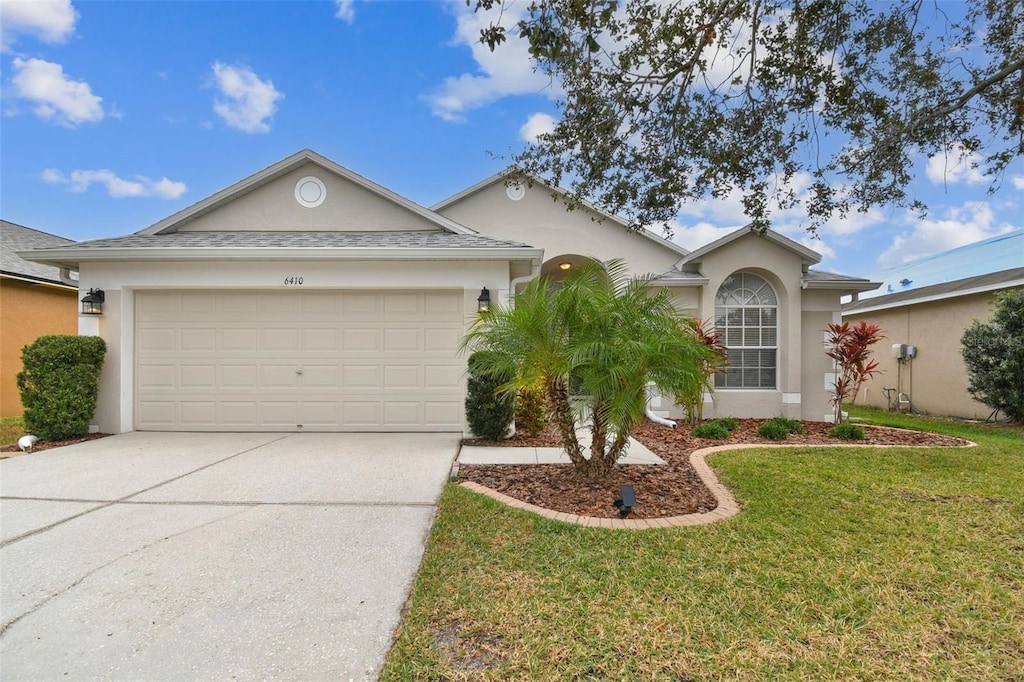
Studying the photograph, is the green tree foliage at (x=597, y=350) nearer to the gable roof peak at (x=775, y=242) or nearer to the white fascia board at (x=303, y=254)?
the white fascia board at (x=303, y=254)

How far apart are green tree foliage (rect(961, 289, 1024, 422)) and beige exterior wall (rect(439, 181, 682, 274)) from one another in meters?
6.87

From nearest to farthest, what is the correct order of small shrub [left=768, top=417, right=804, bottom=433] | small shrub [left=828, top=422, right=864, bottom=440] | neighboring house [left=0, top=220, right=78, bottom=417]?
1. small shrub [left=828, top=422, right=864, bottom=440]
2. small shrub [left=768, top=417, right=804, bottom=433]
3. neighboring house [left=0, top=220, right=78, bottom=417]

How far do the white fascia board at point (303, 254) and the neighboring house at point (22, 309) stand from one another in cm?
315

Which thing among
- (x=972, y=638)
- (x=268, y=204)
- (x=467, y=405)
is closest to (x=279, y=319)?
(x=268, y=204)

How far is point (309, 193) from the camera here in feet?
30.3

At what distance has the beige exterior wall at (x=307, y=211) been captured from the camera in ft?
30.2

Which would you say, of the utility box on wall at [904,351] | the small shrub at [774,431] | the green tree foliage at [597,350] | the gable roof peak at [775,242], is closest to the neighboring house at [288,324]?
the green tree foliage at [597,350]

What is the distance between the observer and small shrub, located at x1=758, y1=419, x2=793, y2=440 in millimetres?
8156

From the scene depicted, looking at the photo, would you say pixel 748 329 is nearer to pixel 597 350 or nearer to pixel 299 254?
pixel 597 350

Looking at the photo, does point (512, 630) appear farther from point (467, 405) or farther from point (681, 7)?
point (681, 7)

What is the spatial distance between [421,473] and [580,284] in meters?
2.96

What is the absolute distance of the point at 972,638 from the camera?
2.61 m

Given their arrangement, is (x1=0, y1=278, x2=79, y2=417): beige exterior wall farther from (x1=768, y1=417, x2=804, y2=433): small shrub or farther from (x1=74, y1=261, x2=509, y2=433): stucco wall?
(x1=768, y1=417, x2=804, y2=433): small shrub

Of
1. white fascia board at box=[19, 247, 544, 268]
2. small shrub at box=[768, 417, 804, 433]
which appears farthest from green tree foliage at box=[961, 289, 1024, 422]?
white fascia board at box=[19, 247, 544, 268]
